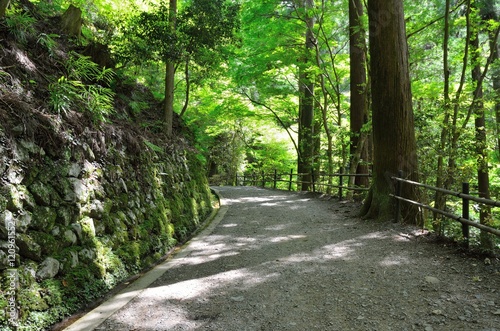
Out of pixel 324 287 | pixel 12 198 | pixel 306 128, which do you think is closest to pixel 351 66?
pixel 306 128

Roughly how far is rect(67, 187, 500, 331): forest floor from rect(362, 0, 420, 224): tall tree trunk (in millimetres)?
1085

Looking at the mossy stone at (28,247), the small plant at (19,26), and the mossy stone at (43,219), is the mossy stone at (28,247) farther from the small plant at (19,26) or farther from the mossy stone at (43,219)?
the small plant at (19,26)

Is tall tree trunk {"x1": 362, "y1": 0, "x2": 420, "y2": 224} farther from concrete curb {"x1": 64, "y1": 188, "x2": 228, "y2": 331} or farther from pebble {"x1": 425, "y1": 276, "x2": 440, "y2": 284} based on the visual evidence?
concrete curb {"x1": 64, "y1": 188, "x2": 228, "y2": 331}

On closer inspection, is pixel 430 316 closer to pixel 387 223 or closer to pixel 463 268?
pixel 463 268

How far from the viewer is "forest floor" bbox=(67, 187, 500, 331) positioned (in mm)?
3293

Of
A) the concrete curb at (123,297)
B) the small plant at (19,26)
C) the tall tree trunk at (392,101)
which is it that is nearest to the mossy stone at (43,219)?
the concrete curb at (123,297)

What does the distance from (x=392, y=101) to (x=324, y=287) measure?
4356mm

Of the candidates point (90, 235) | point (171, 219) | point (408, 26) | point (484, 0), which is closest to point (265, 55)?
point (408, 26)

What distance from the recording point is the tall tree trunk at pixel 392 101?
22.0ft

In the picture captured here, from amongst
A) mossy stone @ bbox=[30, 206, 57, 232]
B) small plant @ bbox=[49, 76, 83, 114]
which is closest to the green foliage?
small plant @ bbox=[49, 76, 83, 114]

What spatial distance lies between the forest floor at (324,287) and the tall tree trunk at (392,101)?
3.56ft

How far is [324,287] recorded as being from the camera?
160 inches

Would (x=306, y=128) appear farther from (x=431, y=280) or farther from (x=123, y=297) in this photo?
(x=123, y=297)

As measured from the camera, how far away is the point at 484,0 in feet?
38.5
